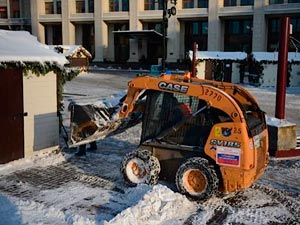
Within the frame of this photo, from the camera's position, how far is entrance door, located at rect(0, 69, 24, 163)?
32.1 ft

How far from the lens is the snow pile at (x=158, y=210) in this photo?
651 centimetres

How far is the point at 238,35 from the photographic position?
56.0 m

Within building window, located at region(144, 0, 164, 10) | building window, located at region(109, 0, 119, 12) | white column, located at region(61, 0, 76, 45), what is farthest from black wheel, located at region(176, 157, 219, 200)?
white column, located at region(61, 0, 76, 45)

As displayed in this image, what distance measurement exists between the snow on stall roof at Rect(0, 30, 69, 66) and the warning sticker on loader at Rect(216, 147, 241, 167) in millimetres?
5262

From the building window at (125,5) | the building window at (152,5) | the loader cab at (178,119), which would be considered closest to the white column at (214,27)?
the building window at (152,5)

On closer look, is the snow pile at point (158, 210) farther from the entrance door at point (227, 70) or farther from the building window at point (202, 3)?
the building window at point (202, 3)

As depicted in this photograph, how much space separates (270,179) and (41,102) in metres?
5.94

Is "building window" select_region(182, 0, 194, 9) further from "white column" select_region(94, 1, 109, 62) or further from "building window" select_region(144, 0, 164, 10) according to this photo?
"white column" select_region(94, 1, 109, 62)

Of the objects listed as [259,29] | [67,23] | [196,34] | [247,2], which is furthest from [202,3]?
[67,23]

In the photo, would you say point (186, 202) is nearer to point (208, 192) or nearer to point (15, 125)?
point (208, 192)

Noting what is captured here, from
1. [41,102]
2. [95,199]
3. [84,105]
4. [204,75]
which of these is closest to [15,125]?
[41,102]

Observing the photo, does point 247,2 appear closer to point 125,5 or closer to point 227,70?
point 125,5

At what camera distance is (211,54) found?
34.9 meters

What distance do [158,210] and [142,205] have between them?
0.28 meters
